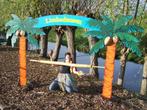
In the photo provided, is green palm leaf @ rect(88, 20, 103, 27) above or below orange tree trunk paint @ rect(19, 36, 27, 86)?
above

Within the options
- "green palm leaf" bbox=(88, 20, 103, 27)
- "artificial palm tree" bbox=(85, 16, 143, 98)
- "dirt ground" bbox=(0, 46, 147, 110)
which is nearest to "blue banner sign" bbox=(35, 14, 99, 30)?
"green palm leaf" bbox=(88, 20, 103, 27)

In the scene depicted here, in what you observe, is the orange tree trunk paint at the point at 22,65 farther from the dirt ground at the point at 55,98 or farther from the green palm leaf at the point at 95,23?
the green palm leaf at the point at 95,23

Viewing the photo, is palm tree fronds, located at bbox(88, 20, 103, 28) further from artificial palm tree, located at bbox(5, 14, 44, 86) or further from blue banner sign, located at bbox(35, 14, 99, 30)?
artificial palm tree, located at bbox(5, 14, 44, 86)

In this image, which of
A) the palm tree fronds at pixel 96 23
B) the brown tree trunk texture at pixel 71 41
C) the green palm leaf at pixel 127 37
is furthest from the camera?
the brown tree trunk texture at pixel 71 41

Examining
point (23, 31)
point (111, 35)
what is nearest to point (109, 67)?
point (111, 35)

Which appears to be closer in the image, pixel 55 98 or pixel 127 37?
pixel 127 37

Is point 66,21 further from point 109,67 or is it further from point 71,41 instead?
point 71,41

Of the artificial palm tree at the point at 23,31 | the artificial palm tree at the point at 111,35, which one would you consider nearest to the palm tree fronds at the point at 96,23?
the artificial palm tree at the point at 111,35

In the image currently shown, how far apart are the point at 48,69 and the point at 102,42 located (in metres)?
6.58

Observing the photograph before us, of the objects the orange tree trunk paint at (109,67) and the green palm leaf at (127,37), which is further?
the orange tree trunk paint at (109,67)

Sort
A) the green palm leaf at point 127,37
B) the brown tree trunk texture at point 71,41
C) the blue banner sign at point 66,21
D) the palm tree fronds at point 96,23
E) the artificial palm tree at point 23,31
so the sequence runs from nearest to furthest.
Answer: the green palm leaf at point 127,37
the palm tree fronds at point 96,23
the blue banner sign at point 66,21
the artificial palm tree at point 23,31
the brown tree trunk texture at point 71,41

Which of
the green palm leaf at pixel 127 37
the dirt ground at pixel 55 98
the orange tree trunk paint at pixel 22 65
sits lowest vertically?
the dirt ground at pixel 55 98

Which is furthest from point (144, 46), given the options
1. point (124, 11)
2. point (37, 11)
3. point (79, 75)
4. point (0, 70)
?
point (37, 11)

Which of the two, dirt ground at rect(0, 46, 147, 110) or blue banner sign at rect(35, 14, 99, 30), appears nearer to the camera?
dirt ground at rect(0, 46, 147, 110)
